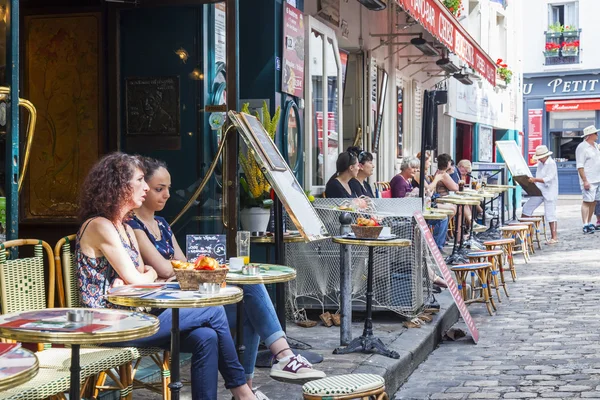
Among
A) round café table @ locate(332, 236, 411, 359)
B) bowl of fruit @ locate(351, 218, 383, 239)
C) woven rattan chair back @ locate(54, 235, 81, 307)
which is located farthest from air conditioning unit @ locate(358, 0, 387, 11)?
woven rattan chair back @ locate(54, 235, 81, 307)

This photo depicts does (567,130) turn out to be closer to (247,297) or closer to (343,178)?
(343,178)

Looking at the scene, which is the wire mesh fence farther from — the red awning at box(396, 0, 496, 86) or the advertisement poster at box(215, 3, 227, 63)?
the red awning at box(396, 0, 496, 86)

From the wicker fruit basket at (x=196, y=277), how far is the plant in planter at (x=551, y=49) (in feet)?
112

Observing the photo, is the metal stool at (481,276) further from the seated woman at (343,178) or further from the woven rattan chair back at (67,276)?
the woven rattan chair back at (67,276)

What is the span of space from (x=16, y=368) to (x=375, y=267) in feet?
17.5

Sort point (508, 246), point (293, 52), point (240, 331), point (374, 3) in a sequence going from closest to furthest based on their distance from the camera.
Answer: point (240, 331)
point (293, 52)
point (374, 3)
point (508, 246)

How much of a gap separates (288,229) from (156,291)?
356cm

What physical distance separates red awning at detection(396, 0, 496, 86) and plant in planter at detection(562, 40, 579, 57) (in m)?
21.6

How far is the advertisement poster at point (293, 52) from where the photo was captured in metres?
8.43

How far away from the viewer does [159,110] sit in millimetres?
7281

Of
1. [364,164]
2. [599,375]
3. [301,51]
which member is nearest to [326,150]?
[364,164]

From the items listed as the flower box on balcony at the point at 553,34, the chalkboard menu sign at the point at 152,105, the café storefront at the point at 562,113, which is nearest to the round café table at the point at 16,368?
the chalkboard menu sign at the point at 152,105

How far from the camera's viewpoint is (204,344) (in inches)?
170

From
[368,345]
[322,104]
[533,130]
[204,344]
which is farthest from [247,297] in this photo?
[533,130]
